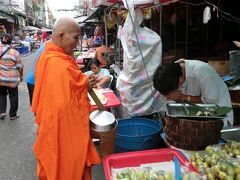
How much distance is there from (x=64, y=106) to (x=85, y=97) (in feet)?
0.82

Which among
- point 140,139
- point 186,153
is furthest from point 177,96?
point 186,153

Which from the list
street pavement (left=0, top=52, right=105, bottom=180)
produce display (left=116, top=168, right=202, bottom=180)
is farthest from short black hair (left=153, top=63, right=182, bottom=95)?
street pavement (left=0, top=52, right=105, bottom=180)

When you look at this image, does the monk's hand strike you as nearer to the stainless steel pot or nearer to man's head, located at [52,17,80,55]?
the stainless steel pot

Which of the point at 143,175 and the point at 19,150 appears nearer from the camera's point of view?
the point at 143,175

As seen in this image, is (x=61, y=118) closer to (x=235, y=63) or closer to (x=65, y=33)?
(x=65, y=33)

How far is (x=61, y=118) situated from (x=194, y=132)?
1141 millimetres

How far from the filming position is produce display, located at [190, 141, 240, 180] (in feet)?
6.82

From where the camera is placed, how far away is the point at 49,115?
7.76ft

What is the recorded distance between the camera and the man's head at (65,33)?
2.58 metres

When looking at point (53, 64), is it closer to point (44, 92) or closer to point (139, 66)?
point (44, 92)

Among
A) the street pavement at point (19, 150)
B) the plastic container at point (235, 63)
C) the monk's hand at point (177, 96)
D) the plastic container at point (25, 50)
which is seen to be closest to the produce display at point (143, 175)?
the monk's hand at point (177, 96)

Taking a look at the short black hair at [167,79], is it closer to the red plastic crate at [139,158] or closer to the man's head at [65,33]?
the red plastic crate at [139,158]

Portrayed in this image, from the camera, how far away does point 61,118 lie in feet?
7.75

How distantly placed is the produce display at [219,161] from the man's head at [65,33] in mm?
1482
